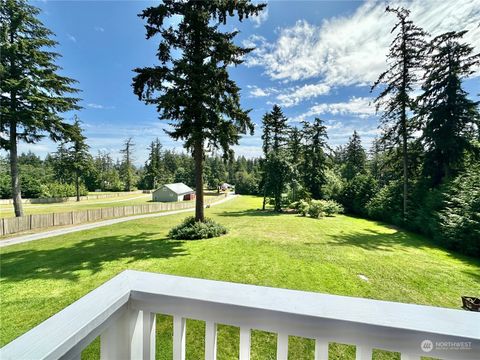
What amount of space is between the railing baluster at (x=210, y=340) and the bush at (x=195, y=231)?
9.97 m

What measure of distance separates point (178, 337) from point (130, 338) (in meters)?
0.24

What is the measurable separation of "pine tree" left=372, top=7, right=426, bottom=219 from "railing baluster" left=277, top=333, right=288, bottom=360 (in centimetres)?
1795

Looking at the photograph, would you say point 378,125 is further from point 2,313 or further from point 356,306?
point 2,313

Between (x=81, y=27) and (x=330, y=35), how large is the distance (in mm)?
7958

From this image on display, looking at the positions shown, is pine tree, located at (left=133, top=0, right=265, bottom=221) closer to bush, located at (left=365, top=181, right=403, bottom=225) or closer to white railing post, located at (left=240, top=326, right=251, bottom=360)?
white railing post, located at (left=240, top=326, right=251, bottom=360)

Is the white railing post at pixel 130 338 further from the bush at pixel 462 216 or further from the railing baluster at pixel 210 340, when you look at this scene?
the bush at pixel 462 216

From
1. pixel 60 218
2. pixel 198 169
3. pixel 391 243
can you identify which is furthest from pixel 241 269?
pixel 60 218

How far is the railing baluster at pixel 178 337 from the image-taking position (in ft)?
3.80

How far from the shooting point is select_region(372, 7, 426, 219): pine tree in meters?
14.4

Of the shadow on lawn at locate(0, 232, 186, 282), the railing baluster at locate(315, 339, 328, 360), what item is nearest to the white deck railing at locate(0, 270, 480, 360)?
the railing baluster at locate(315, 339, 328, 360)

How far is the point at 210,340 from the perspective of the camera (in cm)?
114

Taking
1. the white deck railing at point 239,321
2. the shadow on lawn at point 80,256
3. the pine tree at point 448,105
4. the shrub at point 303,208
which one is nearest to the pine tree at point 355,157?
the shrub at point 303,208

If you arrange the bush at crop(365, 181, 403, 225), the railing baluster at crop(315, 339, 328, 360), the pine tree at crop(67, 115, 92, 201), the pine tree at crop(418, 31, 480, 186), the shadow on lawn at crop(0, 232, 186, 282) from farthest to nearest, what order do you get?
1. the pine tree at crop(67, 115, 92, 201)
2. the bush at crop(365, 181, 403, 225)
3. the pine tree at crop(418, 31, 480, 186)
4. the shadow on lawn at crop(0, 232, 186, 282)
5. the railing baluster at crop(315, 339, 328, 360)

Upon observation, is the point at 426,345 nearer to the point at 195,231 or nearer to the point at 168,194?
the point at 195,231
